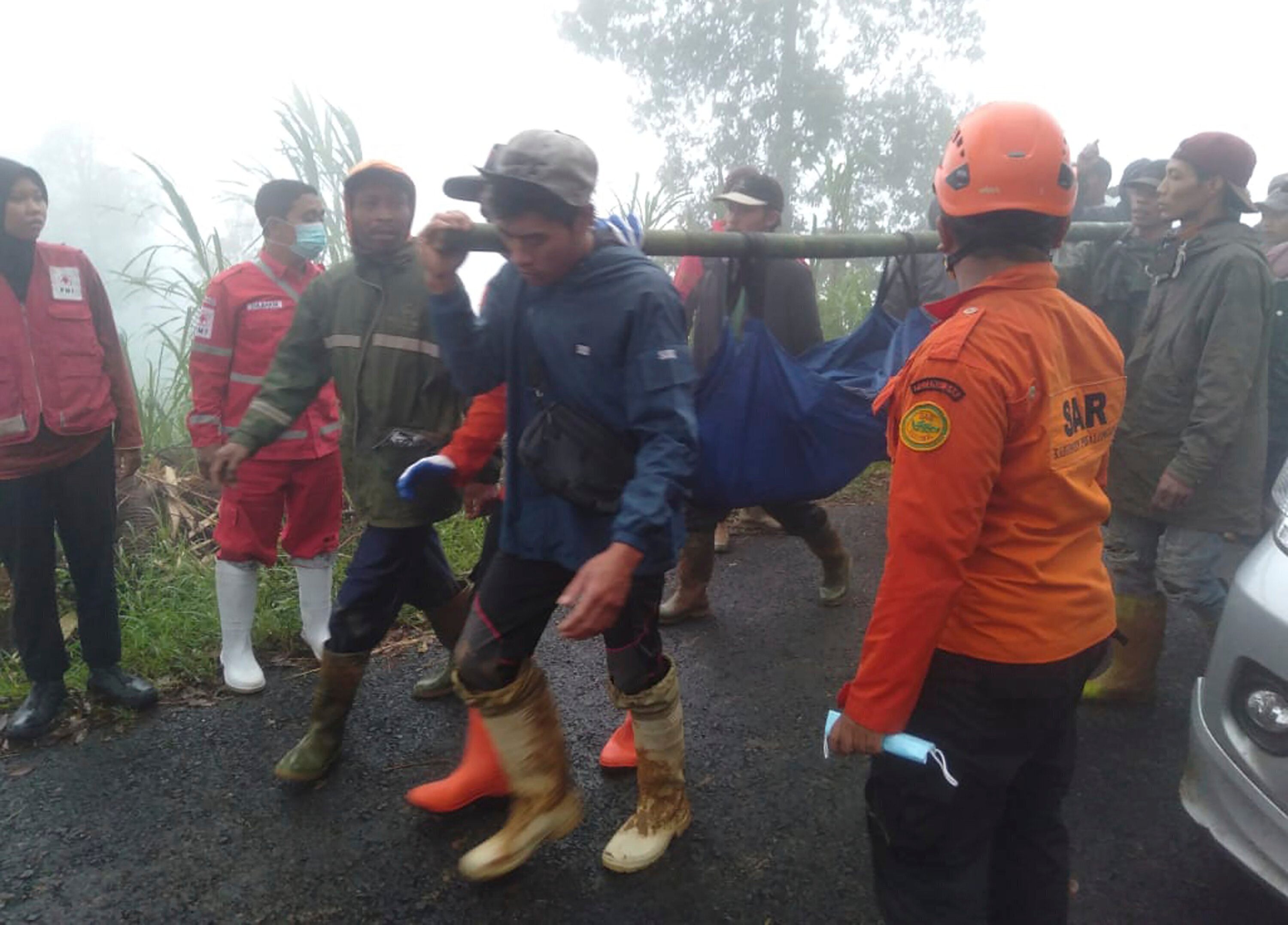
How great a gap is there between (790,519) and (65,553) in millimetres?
3037

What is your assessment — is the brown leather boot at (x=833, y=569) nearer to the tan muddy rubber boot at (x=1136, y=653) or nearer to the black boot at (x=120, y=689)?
the tan muddy rubber boot at (x=1136, y=653)

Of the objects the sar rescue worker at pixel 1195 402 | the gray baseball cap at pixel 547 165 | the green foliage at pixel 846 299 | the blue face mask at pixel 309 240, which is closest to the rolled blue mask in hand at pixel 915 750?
the gray baseball cap at pixel 547 165

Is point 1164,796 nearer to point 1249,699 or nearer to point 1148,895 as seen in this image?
point 1148,895

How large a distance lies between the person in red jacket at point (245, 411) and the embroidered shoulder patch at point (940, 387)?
2802 mm

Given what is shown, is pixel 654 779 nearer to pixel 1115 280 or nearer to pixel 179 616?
pixel 179 616

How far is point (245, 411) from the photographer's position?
3543 mm

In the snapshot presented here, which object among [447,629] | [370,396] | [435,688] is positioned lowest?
[435,688]

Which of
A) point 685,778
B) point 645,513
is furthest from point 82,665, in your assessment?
point 645,513

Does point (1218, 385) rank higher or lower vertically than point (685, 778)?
higher

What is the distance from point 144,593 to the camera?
4.48 m

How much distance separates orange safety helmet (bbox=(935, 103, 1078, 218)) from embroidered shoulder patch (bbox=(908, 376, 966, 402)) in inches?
13.5

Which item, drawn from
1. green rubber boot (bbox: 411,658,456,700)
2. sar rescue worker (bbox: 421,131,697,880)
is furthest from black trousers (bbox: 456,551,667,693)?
green rubber boot (bbox: 411,658,456,700)

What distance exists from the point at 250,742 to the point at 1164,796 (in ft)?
10.4

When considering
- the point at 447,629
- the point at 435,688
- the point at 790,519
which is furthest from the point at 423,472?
the point at 790,519
